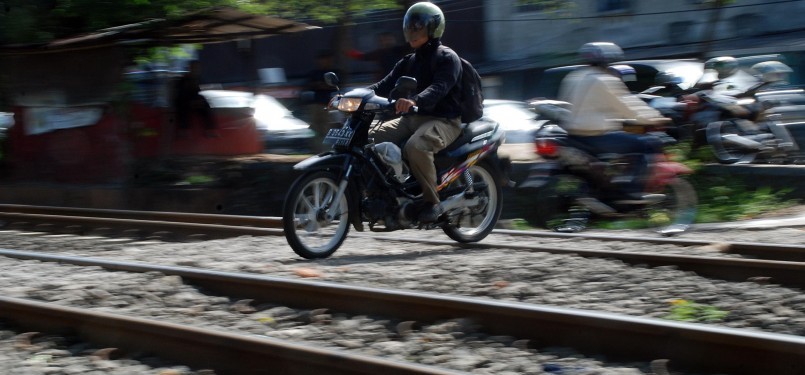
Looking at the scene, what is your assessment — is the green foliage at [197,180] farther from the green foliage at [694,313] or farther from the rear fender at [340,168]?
the green foliage at [694,313]

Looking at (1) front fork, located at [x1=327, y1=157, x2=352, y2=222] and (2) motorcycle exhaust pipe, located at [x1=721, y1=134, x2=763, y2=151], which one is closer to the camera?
(1) front fork, located at [x1=327, y1=157, x2=352, y2=222]

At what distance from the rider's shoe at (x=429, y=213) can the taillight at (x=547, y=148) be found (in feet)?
6.67

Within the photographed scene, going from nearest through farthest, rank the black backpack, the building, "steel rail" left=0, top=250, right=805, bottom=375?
1. "steel rail" left=0, top=250, right=805, bottom=375
2. the black backpack
3. the building

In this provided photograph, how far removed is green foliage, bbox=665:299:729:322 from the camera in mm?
4880

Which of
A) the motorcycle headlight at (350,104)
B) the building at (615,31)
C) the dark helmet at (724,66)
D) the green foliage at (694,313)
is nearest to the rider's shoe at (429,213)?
the motorcycle headlight at (350,104)

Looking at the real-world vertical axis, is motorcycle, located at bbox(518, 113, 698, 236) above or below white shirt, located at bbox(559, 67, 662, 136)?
below

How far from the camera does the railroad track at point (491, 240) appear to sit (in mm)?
5859

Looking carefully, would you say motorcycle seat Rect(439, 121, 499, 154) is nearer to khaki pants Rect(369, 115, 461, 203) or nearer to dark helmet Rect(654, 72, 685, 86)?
khaki pants Rect(369, 115, 461, 203)

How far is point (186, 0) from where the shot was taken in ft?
42.8

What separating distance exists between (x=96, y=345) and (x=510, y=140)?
10.9m

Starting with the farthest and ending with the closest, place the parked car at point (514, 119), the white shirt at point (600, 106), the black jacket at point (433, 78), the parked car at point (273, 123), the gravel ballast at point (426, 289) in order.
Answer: the parked car at point (514, 119) → the parked car at point (273, 123) → the white shirt at point (600, 106) → the black jacket at point (433, 78) → the gravel ballast at point (426, 289)

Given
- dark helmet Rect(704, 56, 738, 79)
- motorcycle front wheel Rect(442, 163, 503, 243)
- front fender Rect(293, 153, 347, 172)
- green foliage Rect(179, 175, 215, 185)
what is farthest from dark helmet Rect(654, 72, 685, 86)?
front fender Rect(293, 153, 347, 172)

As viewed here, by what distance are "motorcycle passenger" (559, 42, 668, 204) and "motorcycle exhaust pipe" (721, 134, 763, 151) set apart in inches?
104

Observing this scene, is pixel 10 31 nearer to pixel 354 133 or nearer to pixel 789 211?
pixel 354 133
